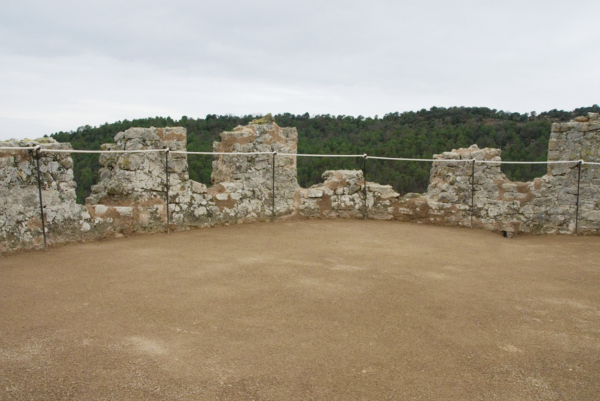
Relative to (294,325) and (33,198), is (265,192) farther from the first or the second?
(294,325)

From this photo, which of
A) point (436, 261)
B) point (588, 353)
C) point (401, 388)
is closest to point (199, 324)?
point (401, 388)

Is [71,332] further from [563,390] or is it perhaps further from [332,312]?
[563,390]

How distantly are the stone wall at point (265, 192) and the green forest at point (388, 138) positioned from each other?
21.8 ft

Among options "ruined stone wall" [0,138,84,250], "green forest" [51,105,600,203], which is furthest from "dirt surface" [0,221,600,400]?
"green forest" [51,105,600,203]

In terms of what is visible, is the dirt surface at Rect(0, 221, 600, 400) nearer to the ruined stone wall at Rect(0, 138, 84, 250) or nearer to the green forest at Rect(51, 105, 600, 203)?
the ruined stone wall at Rect(0, 138, 84, 250)

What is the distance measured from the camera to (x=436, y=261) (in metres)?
4.93

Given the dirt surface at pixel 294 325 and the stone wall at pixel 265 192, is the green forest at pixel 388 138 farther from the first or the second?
the dirt surface at pixel 294 325

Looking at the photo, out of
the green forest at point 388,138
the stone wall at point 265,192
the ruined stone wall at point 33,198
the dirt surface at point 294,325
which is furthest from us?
the green forest at point 388,138

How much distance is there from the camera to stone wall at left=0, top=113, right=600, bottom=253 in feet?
17.4

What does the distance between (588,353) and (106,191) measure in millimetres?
5475

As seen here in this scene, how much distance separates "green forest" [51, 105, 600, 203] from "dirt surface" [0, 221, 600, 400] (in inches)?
375

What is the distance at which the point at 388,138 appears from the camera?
27.5 meters

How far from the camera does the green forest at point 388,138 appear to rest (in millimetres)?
17484

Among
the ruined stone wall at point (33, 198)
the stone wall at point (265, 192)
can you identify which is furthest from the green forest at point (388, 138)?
the ruined stone wall at point (33, 198)
